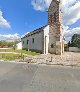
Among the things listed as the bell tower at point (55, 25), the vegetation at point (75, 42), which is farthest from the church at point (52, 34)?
the vegetation at point (75, 42)

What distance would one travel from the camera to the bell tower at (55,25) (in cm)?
3259

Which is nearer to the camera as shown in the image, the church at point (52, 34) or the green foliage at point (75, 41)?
the church at point (52, 34)

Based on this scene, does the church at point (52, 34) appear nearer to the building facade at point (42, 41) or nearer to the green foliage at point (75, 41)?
the building facade at point (42, 41)

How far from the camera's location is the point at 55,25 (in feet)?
109

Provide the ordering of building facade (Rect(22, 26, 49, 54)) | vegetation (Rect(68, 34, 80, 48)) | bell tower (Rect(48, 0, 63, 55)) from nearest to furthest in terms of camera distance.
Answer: building facade (Rect(22, 26, 49, 54)), bell tower (Rect(48, 0, 63, 55)), vegetation (Rect(68, 34, 80, 48))

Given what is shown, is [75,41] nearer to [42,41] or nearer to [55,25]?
[55,25]

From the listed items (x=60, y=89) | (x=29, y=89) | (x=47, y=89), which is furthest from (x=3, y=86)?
(x=60, y=89)

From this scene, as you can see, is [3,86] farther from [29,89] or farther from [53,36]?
[53,36]

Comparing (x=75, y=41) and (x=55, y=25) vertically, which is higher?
(x=55, y=25)

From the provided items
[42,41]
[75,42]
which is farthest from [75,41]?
[42,41]

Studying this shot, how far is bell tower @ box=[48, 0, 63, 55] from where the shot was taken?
107 ft

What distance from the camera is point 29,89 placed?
6.39m

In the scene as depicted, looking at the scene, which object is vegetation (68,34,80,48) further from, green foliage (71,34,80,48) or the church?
the church

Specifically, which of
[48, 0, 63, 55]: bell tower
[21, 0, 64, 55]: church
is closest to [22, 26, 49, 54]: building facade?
[21, 0, 64, 55]: church
